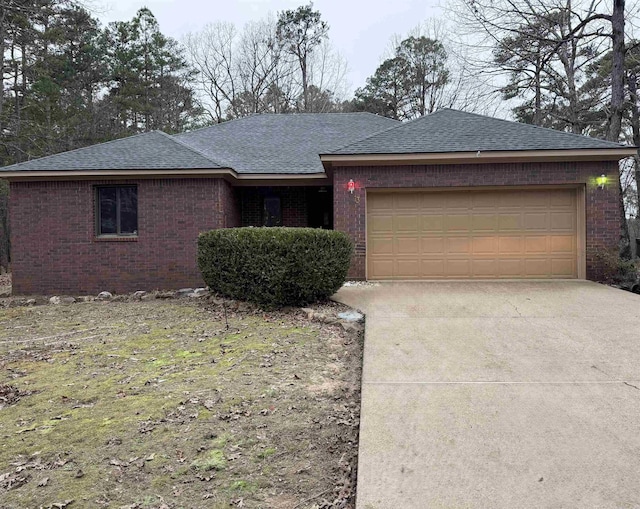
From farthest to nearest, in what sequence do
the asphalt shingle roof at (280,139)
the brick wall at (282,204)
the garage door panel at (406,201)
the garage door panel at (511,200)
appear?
1. the brick wall at (282,204)
2. the asphalt shingle roof at (280,139)
3. the garage door panel at (406,201)
4. the garage door panel at (511,200)

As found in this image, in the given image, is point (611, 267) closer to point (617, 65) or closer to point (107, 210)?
point (617, 65)

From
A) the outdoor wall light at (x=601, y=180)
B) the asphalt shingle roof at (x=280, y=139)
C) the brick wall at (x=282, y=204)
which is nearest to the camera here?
the outdoor wall light at (x=601, y=180)

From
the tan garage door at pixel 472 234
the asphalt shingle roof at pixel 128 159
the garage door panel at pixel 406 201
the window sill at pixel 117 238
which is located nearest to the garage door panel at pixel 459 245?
the tan garage door at pixel 472 234

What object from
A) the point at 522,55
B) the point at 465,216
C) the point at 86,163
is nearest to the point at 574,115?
the point at 522,55

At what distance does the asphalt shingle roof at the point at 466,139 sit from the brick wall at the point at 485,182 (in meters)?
0.41

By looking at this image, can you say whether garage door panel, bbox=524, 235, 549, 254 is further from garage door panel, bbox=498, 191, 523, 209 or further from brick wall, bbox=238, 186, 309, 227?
brick wall, bbox=238, 186, 309, 227

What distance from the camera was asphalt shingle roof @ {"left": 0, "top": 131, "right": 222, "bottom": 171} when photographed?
10.9 metres

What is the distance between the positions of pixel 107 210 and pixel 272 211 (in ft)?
14.6

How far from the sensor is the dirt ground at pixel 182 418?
2824 mm

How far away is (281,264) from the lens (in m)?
7.64

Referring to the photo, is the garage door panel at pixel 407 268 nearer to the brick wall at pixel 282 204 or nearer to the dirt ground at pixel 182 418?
the brick wall at pixel 282 204

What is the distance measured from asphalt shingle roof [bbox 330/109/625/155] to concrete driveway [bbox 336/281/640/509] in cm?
440

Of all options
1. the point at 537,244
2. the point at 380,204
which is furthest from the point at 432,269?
the point at 537,244

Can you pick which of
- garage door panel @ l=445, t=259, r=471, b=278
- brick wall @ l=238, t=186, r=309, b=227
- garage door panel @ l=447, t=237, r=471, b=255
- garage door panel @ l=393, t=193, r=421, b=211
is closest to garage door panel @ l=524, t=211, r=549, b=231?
garage door panel @ l=447, t=237, r=471, b=255
